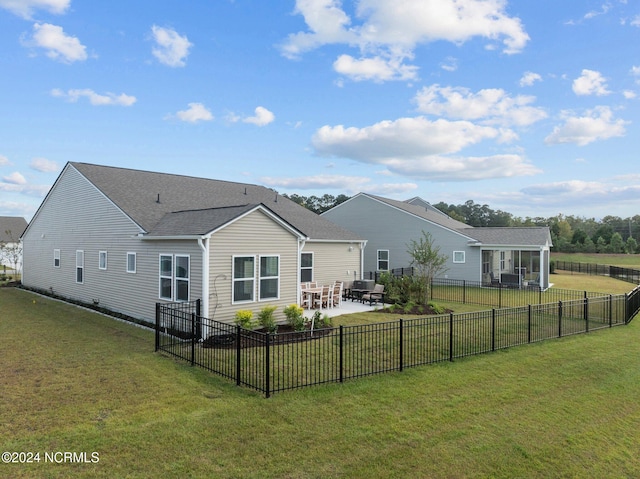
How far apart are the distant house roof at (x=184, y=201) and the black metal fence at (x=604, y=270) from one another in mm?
22667

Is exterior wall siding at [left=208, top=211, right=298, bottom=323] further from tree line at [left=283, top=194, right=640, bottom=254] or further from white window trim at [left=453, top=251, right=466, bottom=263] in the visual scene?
tree line at [left=283, top=194, right=640, bottom=254]

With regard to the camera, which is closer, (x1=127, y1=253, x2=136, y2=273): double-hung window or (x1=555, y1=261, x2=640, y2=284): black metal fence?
(x1=127, y1=253, x2=136, y2=273): double-hung window

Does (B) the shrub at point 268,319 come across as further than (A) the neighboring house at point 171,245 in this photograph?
No

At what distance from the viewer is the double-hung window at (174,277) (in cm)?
1139

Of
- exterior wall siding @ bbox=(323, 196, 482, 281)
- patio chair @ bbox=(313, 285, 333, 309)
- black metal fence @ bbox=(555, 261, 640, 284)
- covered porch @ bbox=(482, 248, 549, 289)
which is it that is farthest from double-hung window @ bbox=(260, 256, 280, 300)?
black metal fence @ bbox=(555, 261, 640, 284)

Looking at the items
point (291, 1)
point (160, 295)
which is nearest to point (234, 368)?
point (160, 295)

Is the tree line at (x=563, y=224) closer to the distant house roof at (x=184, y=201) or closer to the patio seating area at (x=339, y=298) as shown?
the distant house roof at (x=184, y=201)

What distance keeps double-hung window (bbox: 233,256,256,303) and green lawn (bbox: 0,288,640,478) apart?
10.8ft

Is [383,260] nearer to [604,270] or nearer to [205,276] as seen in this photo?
[205,276]

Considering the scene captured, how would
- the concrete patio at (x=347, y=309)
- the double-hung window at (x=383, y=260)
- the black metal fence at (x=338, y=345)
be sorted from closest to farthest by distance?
the black metal fence at (x=338, y=345) → the concrete patio at (x=347, y=309) → the double-hung window at (x=383, y=260)

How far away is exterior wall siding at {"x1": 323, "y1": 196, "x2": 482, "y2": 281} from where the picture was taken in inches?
1006

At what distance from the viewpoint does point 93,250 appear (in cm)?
1577

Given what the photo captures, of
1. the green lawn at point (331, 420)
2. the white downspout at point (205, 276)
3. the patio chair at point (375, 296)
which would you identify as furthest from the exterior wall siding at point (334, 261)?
the green lawn at point (331, 420)

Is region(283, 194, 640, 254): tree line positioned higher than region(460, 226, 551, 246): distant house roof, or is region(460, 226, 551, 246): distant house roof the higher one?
region(283, 194, 640, 254): tree line
